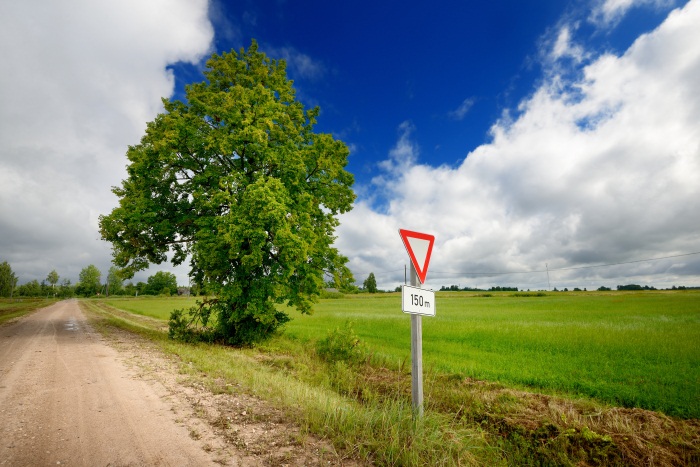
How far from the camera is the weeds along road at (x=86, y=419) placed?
3.79 metres

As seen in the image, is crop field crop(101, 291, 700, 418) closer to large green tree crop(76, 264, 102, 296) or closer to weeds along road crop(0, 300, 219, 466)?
weeds along road crop(0, 300, 219, 466)

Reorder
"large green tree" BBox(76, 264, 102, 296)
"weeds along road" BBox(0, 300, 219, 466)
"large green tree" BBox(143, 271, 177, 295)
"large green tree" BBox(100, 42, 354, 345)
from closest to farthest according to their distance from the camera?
1. "weeds along road" BBox(0, 300, 219, 466)
2. "large green tree" BBox(100, 42, 354, 345)
3. "large green tree" BBox(143, 271, 177, 295)
4. "large green tree" BBox(76, 264, 102, 296)

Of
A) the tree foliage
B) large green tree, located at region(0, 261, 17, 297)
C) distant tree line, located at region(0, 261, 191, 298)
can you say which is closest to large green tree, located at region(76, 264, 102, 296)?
distant tree line, located at region(0, 261, 191, 298)

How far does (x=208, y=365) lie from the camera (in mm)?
8594

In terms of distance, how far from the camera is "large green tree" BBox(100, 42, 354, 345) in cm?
1138

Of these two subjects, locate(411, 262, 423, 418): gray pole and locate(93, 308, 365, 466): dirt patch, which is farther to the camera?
locate(411, 262, 423, 418): gray pole

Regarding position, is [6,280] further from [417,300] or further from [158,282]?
[417,300]

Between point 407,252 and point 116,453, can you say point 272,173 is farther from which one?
point 116,453

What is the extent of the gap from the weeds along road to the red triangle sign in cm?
369

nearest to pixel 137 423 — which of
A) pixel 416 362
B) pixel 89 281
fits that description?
pixel 416 362

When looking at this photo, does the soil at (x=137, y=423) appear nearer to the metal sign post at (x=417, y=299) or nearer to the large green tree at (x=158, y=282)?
the metal sign post at (x=417, y=299)

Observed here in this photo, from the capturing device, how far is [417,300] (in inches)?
181

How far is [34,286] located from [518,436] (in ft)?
641

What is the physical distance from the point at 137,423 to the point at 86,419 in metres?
0.92
